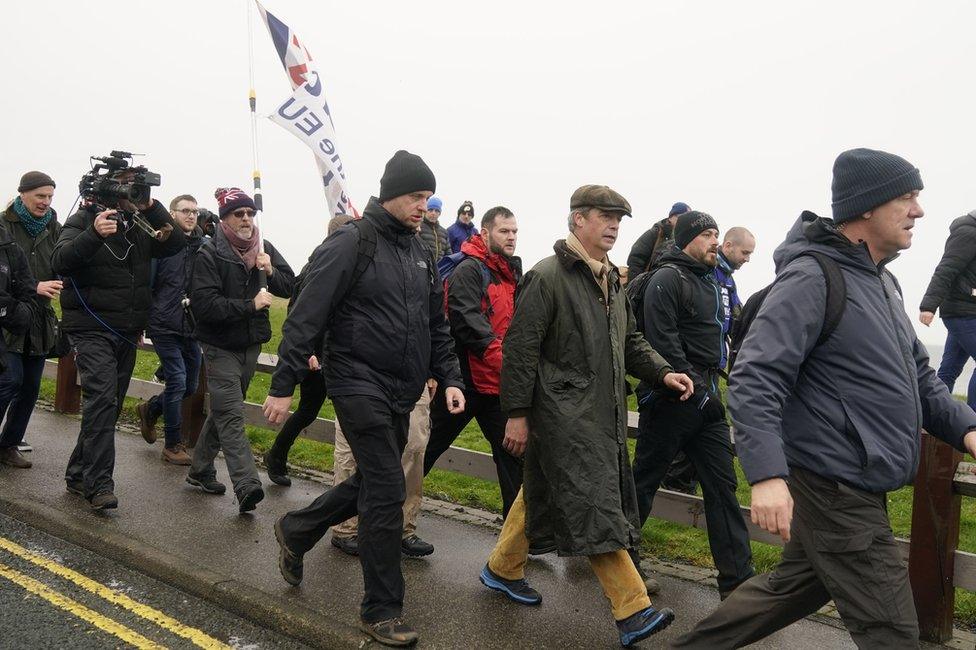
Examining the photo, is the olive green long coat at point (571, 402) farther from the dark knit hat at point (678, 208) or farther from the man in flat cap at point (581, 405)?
the dark knit hat at point (678, 208)

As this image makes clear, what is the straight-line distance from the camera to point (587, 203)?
490 centimetres

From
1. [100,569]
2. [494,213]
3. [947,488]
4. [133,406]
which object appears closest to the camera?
[947,488]

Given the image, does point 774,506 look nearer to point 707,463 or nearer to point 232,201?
point 707,463

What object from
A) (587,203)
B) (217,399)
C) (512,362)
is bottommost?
(217,399)

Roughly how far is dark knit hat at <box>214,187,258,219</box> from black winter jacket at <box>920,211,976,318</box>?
5.45m

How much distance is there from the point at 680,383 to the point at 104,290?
13.7ft

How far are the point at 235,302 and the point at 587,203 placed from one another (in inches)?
119

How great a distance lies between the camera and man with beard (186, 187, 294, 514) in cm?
677

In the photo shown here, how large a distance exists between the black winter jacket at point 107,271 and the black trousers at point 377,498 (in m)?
2.86

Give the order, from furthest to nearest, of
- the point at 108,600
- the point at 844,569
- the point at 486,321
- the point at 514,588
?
the point at 486,321 → the point at 514,588 → the point at 108,600 → the point at 844,569

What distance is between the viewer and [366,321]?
4.76 meters

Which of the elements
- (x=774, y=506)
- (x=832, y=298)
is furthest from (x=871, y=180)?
(x=774, y=506)

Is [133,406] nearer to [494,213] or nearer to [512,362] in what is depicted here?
[494,213]

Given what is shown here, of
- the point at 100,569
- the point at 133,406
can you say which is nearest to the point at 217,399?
the point at 100,569
